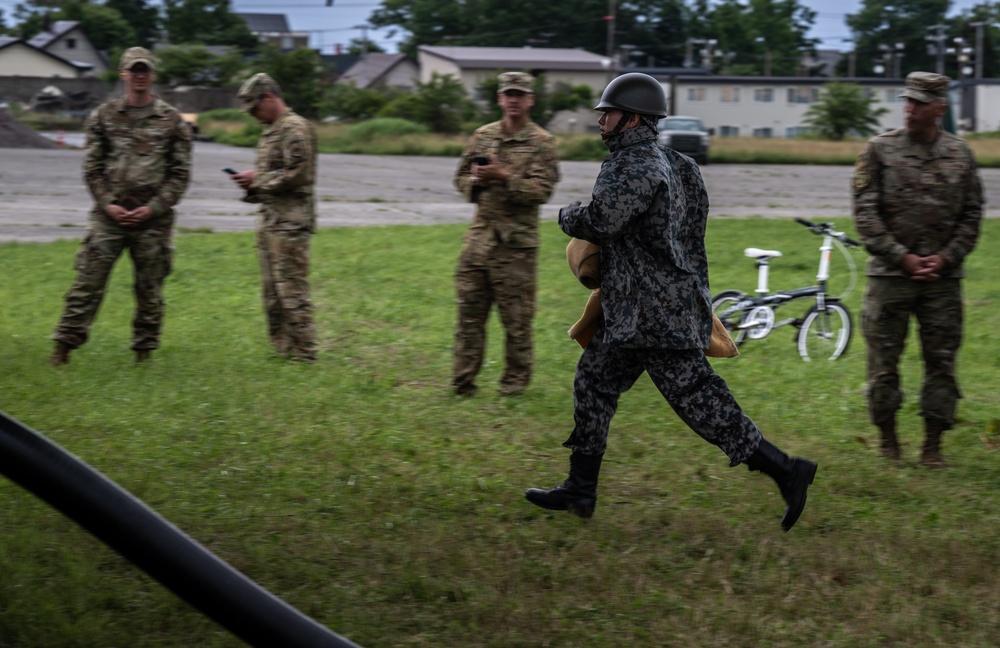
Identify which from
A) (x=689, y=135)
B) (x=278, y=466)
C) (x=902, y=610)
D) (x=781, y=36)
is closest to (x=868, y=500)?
(x=902, y=610)

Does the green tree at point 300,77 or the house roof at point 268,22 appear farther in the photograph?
the house roof at point 268,22

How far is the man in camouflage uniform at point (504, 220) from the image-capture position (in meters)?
8.15

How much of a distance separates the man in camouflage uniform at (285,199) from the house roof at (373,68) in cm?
8120

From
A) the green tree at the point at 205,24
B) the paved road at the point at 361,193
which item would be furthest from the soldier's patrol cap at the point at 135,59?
the green tree at the point at 205,24

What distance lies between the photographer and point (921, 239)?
680 centimetres

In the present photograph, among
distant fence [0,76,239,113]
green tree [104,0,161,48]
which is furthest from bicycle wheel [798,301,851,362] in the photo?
green tree [104,0,161,48]

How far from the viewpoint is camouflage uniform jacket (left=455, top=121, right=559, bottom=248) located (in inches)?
322

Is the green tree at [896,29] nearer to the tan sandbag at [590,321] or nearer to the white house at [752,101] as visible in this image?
the white house at [752,101]

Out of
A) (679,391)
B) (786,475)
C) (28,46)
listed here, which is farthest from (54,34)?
(786,475)

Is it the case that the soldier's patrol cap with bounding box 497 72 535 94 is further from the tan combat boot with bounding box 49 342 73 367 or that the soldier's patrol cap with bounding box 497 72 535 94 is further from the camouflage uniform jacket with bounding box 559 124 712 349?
the tan combat boot with bounding box 49 342 73 367

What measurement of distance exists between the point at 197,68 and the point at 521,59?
24.9m

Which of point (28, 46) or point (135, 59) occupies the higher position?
point (28, 46)

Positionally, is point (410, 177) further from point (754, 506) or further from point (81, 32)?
point (81, 32)

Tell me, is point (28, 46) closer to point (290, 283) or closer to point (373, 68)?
point (373, 68)
